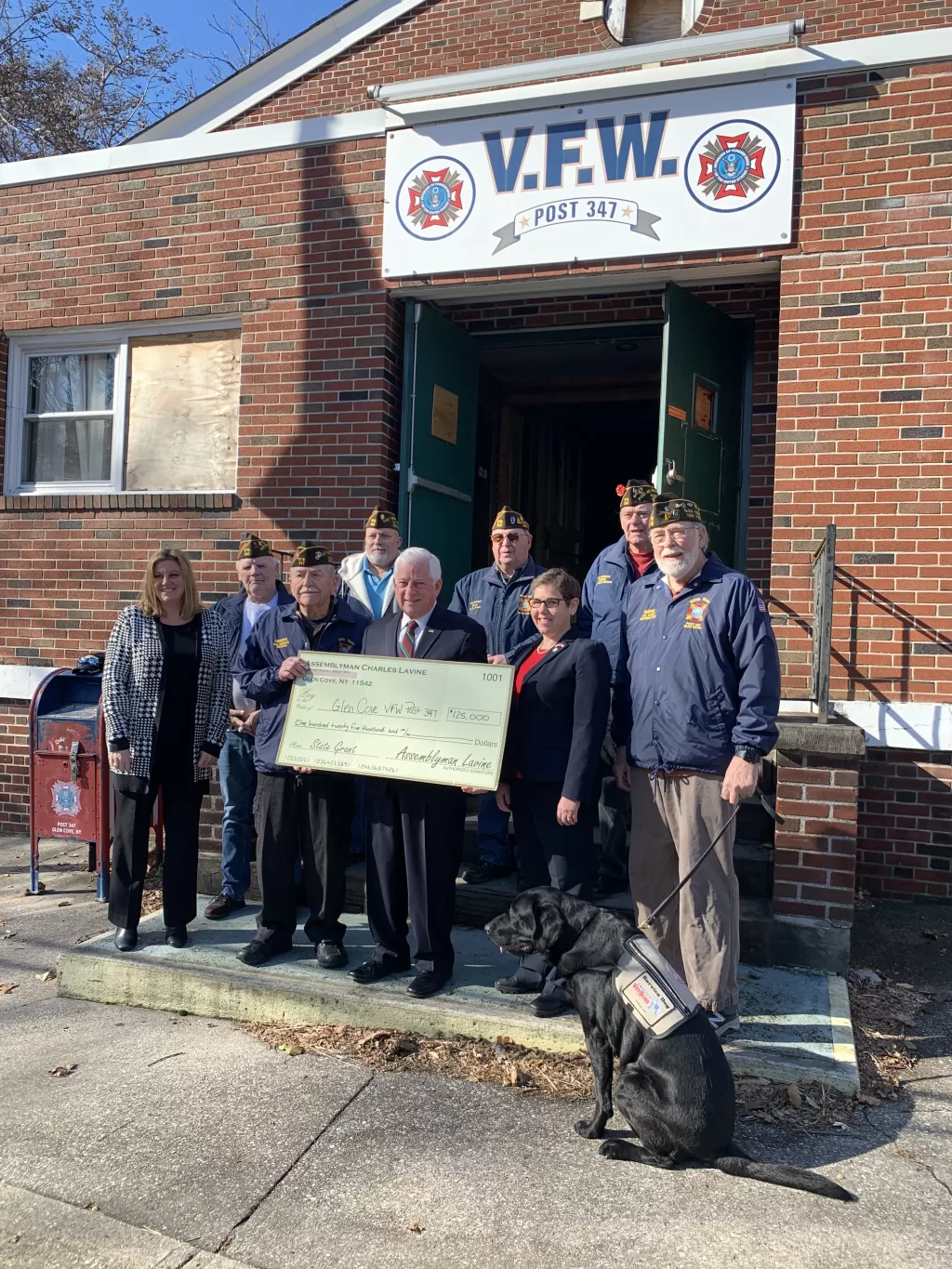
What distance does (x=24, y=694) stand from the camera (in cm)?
748

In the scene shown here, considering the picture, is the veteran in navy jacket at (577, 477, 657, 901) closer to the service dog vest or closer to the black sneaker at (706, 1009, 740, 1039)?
the black sneaker at (706, 1009, 740, 1039)

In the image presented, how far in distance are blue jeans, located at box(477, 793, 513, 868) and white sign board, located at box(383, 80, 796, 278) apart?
3.56 meters

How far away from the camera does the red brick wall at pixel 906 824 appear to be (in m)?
5.57

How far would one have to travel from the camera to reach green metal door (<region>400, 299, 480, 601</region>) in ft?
22.8

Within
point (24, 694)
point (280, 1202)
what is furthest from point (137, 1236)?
point (24, 694)

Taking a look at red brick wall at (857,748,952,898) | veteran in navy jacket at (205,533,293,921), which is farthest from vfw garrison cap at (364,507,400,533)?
red brick wall at (857,748,952,898)

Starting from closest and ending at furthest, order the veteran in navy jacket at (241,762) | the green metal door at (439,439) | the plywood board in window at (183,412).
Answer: the veteran in navy jacket at (241,762), the green metal door at (439,439), the plywood board in window at (183,412)

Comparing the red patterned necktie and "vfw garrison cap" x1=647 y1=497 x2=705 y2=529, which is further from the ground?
"vfw garrison cap" x1=647 y1=497 x2=705 y2=529

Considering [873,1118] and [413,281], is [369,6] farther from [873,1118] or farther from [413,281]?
[873,1118]

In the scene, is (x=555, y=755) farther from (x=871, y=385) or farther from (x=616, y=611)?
(x=871, y=385)

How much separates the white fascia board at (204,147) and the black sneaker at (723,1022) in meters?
6.01

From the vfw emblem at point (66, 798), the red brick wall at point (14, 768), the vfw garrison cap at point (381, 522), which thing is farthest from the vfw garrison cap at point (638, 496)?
the red brick wall at point (14, 768)

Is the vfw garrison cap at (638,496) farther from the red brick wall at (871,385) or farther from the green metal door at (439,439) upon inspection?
the green metal door at (439,439)

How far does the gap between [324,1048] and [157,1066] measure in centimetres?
64
